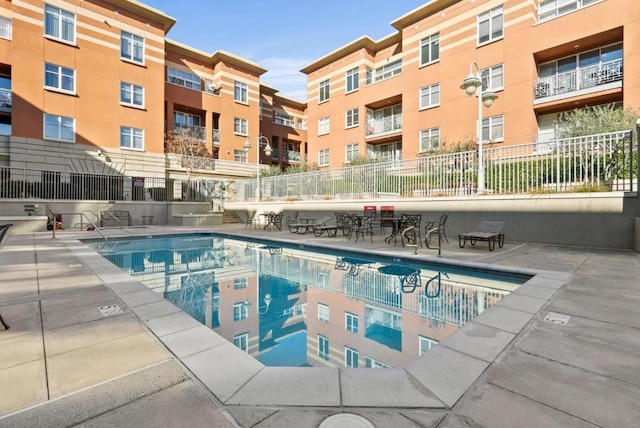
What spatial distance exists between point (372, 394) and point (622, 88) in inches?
808

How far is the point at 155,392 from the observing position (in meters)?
2.11

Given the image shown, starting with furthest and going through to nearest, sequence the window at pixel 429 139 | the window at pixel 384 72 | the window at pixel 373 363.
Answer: the window at pixel 384 72 < the window at pixel 429 139 < the window at pixel 373 363

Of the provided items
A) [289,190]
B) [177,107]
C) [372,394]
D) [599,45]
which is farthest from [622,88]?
[177,107]

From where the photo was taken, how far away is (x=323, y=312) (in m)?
4.79

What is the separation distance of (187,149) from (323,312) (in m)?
23.7

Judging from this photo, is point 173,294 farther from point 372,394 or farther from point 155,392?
point 372,394

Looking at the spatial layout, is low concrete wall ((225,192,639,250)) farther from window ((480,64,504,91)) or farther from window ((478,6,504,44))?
window ((478,6,504,44))

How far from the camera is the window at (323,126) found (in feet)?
93.0

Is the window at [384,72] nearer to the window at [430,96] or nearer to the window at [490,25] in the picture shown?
the window at [430,96]

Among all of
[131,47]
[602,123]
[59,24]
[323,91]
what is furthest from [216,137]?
[602,123]

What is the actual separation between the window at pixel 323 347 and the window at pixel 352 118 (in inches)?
951

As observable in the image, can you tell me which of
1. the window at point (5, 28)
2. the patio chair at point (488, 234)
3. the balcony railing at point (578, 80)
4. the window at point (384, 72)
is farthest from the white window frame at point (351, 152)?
the window at point (5, 28)

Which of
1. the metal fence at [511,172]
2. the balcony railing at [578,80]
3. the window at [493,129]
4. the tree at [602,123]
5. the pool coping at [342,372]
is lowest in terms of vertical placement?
the pool coping at [342,372]

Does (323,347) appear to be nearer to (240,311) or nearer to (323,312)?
(323,312)
